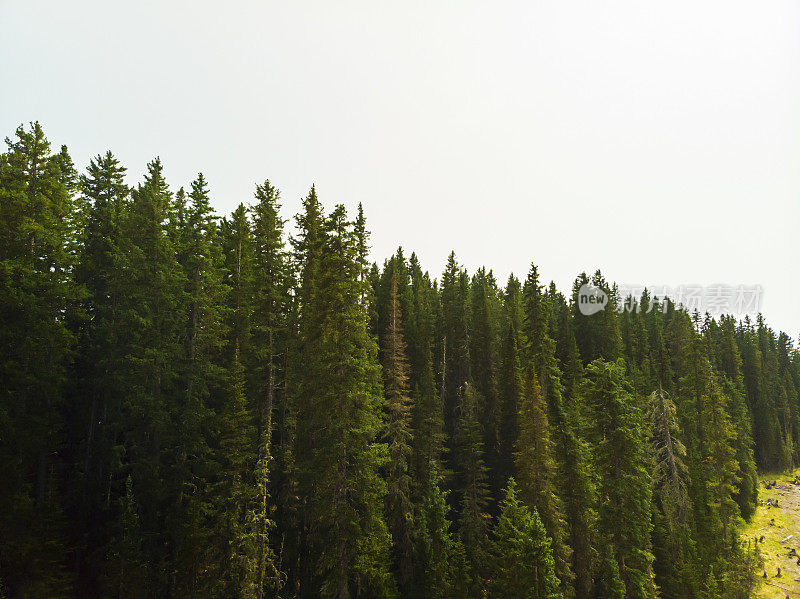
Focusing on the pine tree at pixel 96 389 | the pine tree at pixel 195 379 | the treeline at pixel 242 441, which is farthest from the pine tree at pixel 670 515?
the pine tree at pixel 96 389

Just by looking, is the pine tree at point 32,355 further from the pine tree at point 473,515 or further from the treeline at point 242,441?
the pine tree at point 473,515

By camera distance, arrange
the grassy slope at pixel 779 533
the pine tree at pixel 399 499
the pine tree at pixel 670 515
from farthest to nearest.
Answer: the grassy slope at pixel 779 533 → the pine tree at pixel 670 515 → the pine tree at pixel 399 499

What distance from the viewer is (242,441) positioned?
21859mm

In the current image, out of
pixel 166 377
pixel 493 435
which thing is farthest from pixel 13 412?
pixel 493 435

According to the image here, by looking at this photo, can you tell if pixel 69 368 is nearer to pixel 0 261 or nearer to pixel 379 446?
pixel 0 261

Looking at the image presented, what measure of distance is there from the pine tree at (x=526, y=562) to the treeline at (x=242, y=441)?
108mm

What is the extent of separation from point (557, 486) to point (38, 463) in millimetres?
32589

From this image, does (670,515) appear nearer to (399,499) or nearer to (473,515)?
(473,515)

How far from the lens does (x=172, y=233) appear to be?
29078mm

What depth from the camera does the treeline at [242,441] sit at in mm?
21516

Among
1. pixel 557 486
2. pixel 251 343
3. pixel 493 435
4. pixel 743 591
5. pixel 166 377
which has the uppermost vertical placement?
pixel 251 343

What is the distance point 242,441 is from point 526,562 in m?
16.5

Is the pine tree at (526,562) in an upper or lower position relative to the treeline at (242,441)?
lower

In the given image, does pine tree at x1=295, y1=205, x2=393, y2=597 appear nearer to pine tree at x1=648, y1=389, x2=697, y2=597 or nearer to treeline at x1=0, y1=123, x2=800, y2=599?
treeline at x1=0, y1=123, x2=800, y2=599
